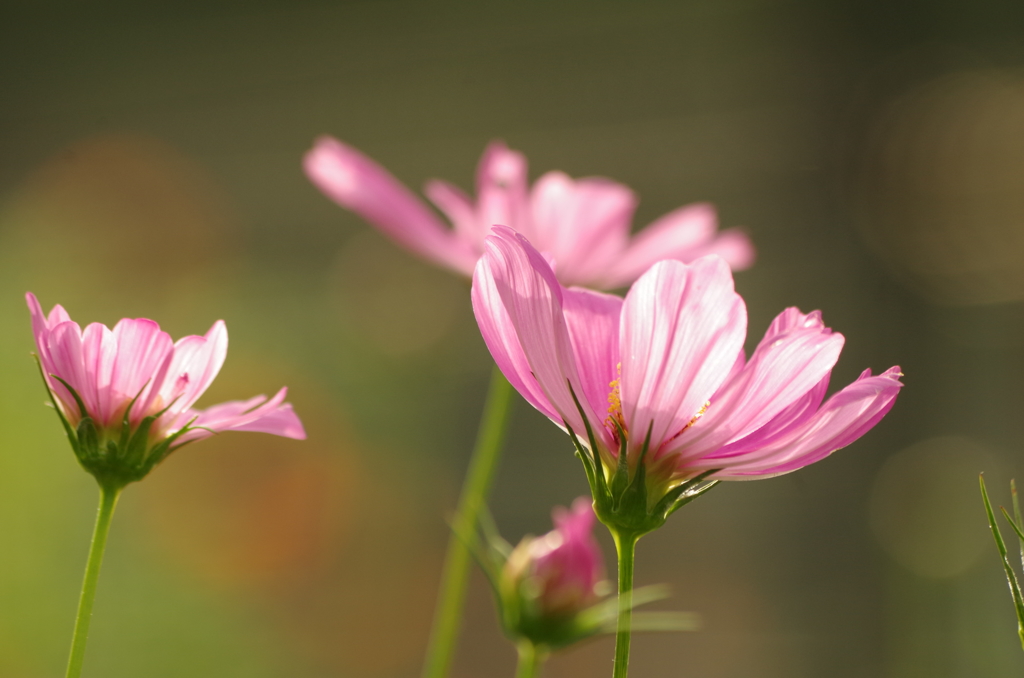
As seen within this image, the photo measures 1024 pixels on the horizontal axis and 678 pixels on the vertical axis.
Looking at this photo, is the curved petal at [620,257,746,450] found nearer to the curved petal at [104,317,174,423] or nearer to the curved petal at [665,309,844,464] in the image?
the curved petal at [665,309,844,464]

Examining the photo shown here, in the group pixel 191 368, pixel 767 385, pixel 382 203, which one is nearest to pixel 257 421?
pixel 191 368

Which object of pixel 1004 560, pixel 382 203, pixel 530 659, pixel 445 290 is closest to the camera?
pixel 1004 560

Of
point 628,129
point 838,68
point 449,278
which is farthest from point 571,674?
point 838,68

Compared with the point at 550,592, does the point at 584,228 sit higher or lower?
higher

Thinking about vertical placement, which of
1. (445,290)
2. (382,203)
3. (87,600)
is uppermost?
(445,290)

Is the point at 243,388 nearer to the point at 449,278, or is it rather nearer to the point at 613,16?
the point at 449,278

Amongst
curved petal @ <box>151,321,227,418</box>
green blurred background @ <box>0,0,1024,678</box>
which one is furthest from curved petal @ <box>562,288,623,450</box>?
green blurred background @ <box>0,0,1024,678</box>

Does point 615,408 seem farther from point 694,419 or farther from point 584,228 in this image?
point 584,228
